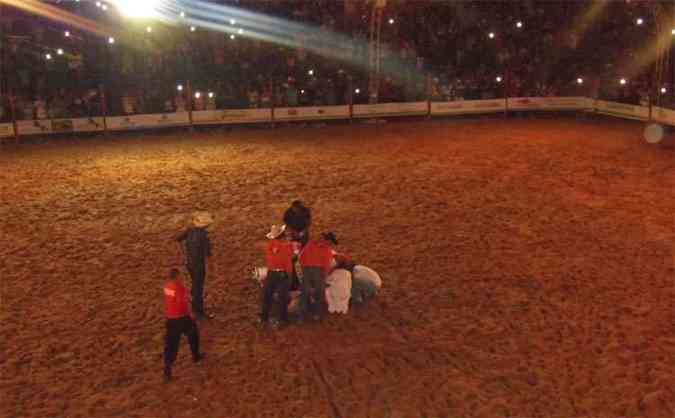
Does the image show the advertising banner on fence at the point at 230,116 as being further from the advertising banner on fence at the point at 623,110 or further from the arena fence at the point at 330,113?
the advertising banner on fence at the point at 623,110

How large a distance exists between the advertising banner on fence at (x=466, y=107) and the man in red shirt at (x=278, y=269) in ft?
56.3

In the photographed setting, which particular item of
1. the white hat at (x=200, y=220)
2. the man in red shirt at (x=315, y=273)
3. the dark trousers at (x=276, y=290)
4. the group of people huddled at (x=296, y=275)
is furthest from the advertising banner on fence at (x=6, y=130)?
the man in red shirt at (x=315, y=273)

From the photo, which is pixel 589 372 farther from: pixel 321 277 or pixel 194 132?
pixel 194 132

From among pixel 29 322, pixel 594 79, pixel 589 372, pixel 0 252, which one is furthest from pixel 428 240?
pixel 594 79

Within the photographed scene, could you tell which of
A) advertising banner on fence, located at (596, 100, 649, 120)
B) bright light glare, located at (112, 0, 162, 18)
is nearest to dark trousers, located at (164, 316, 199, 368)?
bright light glare, located at (112, 0, 162, 18)

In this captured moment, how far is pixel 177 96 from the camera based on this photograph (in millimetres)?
23906

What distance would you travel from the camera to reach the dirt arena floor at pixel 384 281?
7.89m

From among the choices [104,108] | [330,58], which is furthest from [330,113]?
[104,108]

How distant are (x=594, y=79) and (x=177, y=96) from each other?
14.4m

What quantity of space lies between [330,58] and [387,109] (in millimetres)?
2965

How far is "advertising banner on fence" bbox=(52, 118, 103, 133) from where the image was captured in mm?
22531

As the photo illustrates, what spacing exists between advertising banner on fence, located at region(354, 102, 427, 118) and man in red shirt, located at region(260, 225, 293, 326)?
53.4 ft

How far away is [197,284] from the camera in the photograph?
9.55 metres

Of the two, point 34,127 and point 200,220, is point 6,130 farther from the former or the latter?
point 200,220
